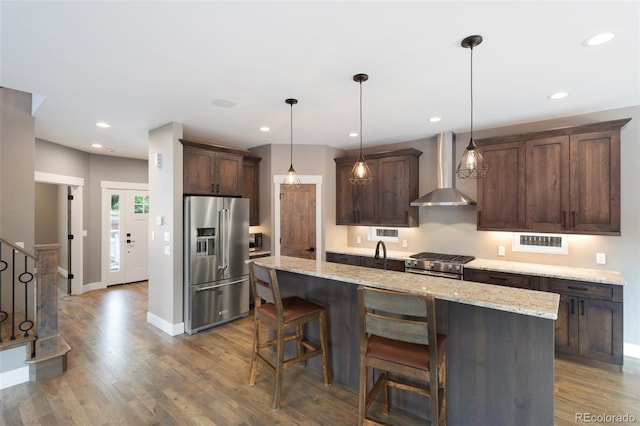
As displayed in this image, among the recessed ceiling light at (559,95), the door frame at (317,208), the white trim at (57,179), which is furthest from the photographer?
the door frame at (317,208)

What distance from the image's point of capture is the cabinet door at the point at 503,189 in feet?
12.4

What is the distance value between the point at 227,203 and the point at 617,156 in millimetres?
4664

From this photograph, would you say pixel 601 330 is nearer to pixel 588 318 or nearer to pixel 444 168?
pixel 588 318

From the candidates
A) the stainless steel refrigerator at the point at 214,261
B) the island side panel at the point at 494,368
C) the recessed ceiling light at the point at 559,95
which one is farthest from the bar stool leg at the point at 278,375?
the recessed ceiling light at the point at 559,95

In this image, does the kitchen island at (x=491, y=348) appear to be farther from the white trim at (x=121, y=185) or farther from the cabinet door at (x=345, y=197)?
the white trim at (x=121, y=185)

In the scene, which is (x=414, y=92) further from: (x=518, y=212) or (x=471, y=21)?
(x=518, y=212)

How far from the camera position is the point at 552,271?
11.3 ft

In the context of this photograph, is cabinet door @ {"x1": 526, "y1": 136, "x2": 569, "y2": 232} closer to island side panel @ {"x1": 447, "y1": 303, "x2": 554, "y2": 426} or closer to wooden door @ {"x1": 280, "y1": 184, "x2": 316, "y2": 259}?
island side panel @ {"x1": 447, "y1": 303, "x2": 554, "y2": 426}

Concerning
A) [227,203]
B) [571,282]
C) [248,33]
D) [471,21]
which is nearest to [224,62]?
[248,33]

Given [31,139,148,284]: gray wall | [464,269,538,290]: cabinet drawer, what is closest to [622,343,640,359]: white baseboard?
[464,269,538,290]: cabinet drawer

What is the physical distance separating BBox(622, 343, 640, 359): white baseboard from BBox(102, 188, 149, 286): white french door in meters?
8.10

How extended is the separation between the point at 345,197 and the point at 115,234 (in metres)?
4.93

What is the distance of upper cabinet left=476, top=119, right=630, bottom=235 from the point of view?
3277mm

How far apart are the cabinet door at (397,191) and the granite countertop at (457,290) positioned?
2242 millimetres
